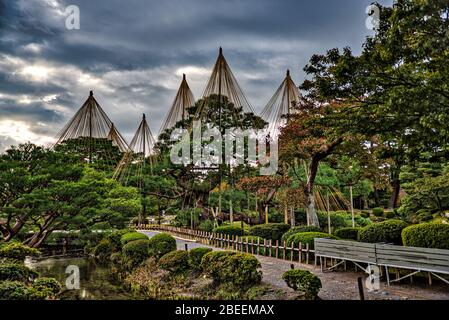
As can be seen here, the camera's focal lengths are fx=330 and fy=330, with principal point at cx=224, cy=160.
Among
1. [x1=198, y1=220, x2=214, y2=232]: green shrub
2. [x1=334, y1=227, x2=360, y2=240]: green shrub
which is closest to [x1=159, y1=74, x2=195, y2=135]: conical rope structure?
[x1=198, y1=220, x2=214, y2=232]: green shrub

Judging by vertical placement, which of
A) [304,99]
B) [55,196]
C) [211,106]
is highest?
[211,106]

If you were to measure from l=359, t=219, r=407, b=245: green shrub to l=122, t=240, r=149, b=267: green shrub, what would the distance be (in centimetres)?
929

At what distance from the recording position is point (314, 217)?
596 inches

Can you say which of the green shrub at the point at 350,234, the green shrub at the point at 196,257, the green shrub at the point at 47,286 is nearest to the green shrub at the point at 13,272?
the green shrub at the point at 47,286

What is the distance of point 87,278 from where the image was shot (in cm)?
1378

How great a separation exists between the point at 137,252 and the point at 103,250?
5.06 meters

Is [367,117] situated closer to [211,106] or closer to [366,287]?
[366,287]

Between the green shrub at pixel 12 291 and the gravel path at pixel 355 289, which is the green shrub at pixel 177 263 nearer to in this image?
the gravel path at pixel 355 289

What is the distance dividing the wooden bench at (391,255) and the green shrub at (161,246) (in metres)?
6.67

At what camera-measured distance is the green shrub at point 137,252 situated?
14.8 m

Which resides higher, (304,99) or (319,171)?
(304,99)

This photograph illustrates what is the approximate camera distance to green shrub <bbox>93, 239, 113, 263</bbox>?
18.4 metres
